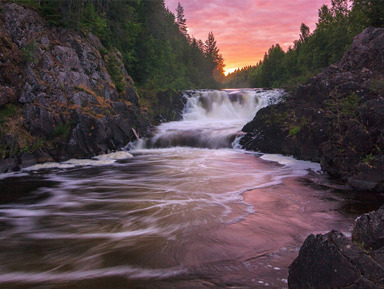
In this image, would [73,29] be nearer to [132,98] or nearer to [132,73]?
[132,98]

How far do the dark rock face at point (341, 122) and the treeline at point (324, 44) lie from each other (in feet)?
8.91

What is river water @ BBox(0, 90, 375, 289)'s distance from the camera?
14.0 ft

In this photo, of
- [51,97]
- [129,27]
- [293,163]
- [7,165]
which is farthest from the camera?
[129,27]

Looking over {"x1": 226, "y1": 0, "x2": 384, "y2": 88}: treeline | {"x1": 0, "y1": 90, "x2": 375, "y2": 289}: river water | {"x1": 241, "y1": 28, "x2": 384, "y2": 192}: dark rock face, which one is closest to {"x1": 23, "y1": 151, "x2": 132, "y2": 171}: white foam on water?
{"x1": 0, "y1": 90, "x2": 375, "y2": 289}: river water

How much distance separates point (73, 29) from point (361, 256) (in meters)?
20.1

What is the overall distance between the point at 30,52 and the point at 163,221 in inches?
500

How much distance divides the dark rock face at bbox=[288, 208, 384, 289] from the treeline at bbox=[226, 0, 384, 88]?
61.8 feet

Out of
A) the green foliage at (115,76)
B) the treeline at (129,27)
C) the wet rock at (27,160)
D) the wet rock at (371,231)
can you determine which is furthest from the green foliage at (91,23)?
the wet rock at (371,231)

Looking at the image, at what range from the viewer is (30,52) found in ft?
47.7

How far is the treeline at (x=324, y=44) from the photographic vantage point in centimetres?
1903

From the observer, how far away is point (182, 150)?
63.2 ft

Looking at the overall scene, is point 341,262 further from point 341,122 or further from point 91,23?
point 91,23

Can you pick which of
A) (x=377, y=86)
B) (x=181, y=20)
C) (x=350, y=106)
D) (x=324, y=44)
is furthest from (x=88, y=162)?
(x=181, y=20)

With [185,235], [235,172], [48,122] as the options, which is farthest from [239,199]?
[48,122]
